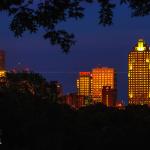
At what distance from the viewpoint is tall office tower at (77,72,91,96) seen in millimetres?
140712

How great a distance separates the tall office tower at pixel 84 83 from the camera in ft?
462

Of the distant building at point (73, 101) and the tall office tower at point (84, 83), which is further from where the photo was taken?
the tall office tower at point (84, 83)

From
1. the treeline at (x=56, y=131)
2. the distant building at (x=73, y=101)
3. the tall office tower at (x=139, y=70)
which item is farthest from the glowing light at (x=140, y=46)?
the treeline at (x=56, y=131)

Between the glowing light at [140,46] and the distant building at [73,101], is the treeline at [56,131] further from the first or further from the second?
the glowing light at [140,46]

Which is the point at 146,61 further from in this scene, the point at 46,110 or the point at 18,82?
the point at 46,110

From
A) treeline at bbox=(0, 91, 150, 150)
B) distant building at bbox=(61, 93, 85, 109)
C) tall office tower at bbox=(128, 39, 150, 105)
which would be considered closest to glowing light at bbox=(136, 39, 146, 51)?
tall office tower at bbox=(128, 39, 150, 105)

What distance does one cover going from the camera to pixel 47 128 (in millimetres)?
23188

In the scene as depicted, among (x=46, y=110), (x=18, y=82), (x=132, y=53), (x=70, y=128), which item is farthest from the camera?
(x=132, y=53)

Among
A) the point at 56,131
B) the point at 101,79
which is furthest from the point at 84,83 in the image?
the point at 56,131

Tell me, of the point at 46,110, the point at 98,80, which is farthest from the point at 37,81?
the point at 98,80

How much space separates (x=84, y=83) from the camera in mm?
153000

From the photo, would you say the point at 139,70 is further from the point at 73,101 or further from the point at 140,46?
the point at 73,101

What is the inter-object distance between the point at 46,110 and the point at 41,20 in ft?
73.8

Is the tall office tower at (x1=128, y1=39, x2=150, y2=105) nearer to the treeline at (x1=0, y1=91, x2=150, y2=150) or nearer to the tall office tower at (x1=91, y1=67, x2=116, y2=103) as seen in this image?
the tall office tower at (x1=91, y1=67, x2=116, y2=103)
